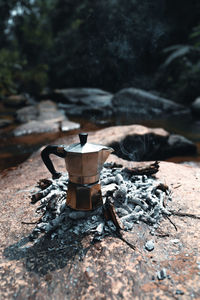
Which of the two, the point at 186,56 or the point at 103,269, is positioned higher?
the point at 186,56

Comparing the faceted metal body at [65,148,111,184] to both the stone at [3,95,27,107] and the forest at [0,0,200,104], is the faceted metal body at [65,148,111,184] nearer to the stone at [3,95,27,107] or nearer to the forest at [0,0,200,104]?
the forest at [0,0,200,104]

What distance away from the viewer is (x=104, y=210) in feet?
5.32

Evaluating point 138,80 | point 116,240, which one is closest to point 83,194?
point 116,240

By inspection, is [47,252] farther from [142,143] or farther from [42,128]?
[42,128]

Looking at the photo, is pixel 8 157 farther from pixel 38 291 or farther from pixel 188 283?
pixel 188 283

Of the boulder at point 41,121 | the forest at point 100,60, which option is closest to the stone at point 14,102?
the forest at point 100,60

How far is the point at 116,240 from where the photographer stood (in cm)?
147

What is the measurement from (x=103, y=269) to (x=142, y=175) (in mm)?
1146

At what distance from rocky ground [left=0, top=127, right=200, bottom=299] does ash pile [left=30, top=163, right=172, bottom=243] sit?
0.19 ft

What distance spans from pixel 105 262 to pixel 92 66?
7.14 m

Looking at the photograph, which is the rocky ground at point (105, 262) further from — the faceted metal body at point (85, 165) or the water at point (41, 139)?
the water at point (41, 139)

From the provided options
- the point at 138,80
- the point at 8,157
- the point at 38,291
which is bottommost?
the point at 8,157

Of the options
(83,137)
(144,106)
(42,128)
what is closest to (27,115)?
(42,128)

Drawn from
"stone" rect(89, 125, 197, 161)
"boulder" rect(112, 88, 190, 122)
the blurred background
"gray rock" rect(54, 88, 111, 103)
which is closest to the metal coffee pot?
"stone" rect(89, 125, 197, 161)
